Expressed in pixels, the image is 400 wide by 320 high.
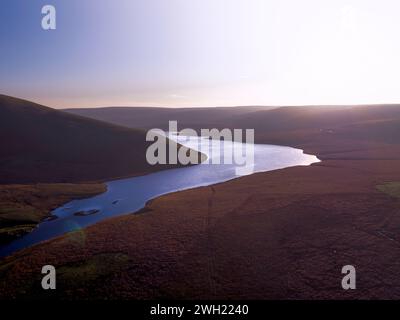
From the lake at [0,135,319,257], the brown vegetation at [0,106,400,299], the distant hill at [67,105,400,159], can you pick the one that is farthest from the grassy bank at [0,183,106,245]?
the distant hill at [67,105,400,159]

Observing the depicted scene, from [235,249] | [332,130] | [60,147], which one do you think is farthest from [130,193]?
[332,130]

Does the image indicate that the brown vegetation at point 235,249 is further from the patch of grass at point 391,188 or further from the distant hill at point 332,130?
the distant hill at point 332,130

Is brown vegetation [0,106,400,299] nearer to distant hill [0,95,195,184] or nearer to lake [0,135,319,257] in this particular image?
lake [0,135,319,257]

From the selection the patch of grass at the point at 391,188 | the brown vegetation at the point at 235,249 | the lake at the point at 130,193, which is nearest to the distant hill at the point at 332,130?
the lake at the point at 130,193

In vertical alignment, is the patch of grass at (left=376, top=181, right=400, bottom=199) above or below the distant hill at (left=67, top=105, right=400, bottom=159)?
below

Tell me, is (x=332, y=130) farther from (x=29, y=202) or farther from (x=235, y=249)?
(x=29, y=202)
